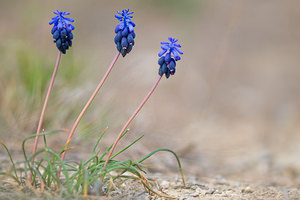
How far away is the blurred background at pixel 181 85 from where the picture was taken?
3711 millimetres

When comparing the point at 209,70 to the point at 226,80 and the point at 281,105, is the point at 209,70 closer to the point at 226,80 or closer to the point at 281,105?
the point at 226,80

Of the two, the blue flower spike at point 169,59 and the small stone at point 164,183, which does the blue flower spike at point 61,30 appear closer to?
the blue flower spike at point 169,59

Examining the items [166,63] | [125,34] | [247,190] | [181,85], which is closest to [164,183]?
[247,190]

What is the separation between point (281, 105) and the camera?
5836 mm

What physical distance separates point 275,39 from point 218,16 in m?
1.55

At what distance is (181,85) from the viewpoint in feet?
20.7

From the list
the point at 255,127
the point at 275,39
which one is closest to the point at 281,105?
the point at 255,127

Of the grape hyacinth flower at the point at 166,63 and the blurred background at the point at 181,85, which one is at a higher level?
the blurred background at the point at 181,85

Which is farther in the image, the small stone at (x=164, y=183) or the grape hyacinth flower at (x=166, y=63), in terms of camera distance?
the small stone at (x=164, y=183)

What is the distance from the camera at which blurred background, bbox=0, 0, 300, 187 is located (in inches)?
146

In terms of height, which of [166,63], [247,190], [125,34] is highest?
[125,34]

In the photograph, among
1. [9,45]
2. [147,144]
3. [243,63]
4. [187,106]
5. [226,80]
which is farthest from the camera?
[243,63]

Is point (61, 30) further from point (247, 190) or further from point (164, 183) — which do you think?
point (247, 190)

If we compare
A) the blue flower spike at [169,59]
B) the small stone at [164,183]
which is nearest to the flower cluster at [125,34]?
the blue flower spike at [169,59]
